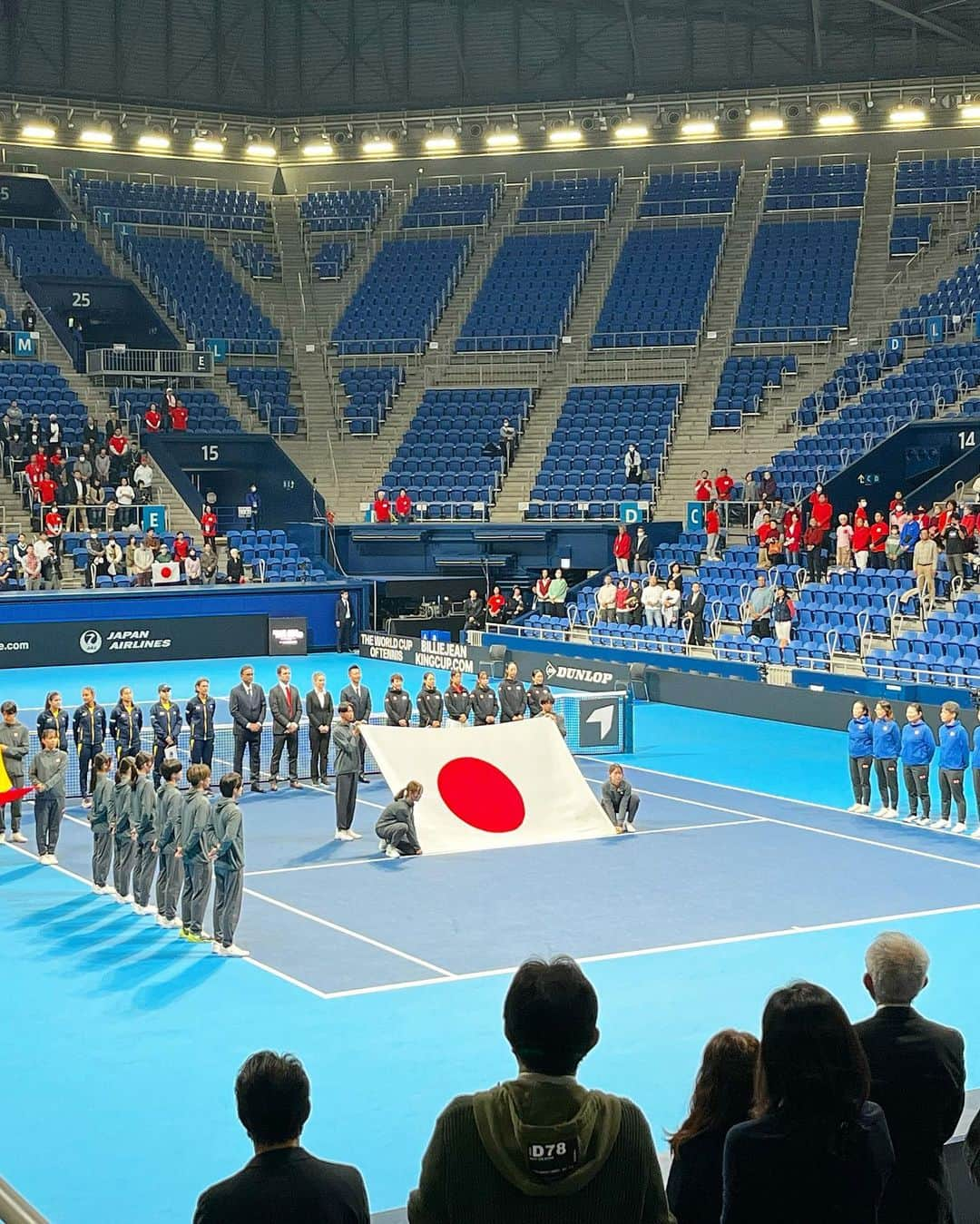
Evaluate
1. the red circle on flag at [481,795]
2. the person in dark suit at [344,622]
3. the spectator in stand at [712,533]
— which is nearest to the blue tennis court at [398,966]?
the red circle on flag at [481,795]

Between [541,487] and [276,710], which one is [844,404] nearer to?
[541,487]

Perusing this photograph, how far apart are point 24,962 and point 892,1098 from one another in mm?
11909

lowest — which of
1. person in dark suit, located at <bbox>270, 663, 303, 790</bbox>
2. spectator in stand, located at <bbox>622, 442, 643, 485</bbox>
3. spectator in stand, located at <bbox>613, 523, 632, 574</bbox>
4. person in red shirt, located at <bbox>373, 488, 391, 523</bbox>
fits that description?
person in dark suit, located at <bbox>270, 663, 303, 790</bbox>

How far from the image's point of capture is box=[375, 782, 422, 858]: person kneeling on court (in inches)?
800

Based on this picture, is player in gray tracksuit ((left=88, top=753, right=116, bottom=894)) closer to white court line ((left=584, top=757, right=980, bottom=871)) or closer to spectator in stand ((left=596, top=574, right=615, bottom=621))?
white court line ((left=584, top=757, right=980, bottom=871))

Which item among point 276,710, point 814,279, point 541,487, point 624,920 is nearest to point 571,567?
point 541,487

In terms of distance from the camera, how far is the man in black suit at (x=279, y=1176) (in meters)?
4.32

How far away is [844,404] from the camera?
1774 inches

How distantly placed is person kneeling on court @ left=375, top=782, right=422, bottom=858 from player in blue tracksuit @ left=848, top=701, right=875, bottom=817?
6.21m

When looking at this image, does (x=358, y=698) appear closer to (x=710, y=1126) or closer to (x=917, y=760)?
(x=917, y=760)

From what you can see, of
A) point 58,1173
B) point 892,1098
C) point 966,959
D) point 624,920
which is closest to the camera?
point 892,1098

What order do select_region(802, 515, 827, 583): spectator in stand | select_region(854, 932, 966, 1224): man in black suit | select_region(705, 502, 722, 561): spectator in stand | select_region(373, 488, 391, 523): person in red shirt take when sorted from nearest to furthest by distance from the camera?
select_region(854, 932, 966, 1224): man in black suit
select_region(802, 515, 827, 583): spectator in stand
select_region(705, 502, 722, 561): spectator in stand
select_region(373, 488, 391, 523): person in red shirt

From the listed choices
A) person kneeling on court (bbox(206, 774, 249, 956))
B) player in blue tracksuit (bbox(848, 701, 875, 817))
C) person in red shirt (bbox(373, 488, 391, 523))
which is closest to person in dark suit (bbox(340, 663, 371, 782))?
player in blue tracksuit (bbox(848, 701, 875, 817))

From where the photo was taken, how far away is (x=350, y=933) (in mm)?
16750
